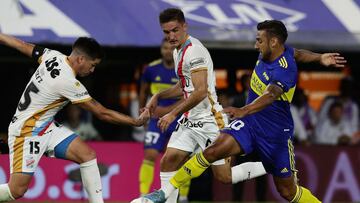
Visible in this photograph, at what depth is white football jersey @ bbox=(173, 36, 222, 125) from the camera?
1164cm

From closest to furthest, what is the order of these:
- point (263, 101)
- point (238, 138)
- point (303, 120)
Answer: point (263, 101) < point (238, 138) < point (303, 120)

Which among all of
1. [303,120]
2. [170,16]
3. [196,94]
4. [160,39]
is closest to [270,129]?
[196,94]

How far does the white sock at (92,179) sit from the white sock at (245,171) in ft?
5.59

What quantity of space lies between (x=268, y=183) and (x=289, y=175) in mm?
5640

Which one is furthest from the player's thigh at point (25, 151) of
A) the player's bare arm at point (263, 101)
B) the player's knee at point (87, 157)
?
the player's bare arm at point (263, 101)

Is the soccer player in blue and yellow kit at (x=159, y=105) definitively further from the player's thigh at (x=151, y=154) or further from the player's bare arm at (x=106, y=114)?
the player's bare arm at (x=106, y=114)

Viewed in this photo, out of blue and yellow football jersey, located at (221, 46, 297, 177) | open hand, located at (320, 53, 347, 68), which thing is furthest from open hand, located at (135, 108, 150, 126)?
open hand, located at (320, 53, 347, 68)

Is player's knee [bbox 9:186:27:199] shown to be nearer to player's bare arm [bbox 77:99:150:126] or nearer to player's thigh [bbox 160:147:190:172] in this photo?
player's bare arm [bbox 77:99:150:126]

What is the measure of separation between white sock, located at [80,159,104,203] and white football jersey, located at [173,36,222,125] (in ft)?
4.70

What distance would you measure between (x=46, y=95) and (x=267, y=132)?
243cm

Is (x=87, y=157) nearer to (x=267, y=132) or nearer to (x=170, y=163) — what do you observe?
(x=170, y=163)

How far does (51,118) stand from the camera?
1135 cm

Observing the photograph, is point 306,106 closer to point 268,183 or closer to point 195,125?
point 268,183

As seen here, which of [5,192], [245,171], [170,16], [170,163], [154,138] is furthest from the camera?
[154,138]
